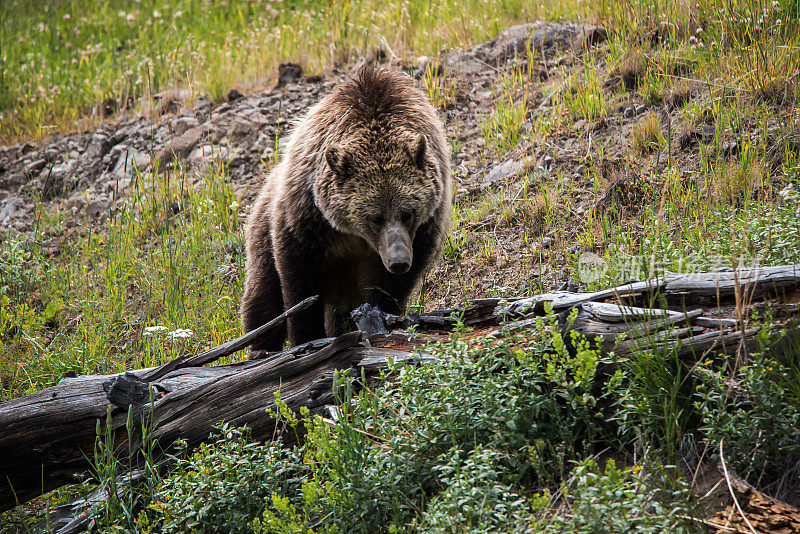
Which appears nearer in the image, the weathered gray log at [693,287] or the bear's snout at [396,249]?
the weathered gray log at [693,287]

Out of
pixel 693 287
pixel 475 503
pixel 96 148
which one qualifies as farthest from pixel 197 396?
pixel 96 148

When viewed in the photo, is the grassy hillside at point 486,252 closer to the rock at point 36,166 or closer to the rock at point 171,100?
the rock at point 171,100

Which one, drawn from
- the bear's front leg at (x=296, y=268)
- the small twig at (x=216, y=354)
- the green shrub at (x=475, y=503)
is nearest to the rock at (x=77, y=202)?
the bear's front leg at (x=296, y=268)

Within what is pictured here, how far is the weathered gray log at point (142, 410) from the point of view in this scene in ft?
10.9

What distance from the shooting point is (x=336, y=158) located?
4.43 meters

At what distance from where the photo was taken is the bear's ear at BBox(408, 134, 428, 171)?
175 inches

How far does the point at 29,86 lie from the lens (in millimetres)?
9711

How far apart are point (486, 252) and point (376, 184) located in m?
1.54

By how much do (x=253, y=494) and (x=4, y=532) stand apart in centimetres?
178

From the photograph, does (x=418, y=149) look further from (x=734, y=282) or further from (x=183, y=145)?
(x=183, y=145)

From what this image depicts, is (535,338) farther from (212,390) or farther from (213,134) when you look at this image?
(213,134)

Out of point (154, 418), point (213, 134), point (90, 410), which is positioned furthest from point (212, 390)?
point (213, 134)

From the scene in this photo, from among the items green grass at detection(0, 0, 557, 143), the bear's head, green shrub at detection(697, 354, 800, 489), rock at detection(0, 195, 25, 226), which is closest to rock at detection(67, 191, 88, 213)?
rock at detection(0, 195, 25, 226)

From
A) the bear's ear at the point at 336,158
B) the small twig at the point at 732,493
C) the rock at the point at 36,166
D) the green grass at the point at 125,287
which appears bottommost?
the green grass at the point at 125,287
